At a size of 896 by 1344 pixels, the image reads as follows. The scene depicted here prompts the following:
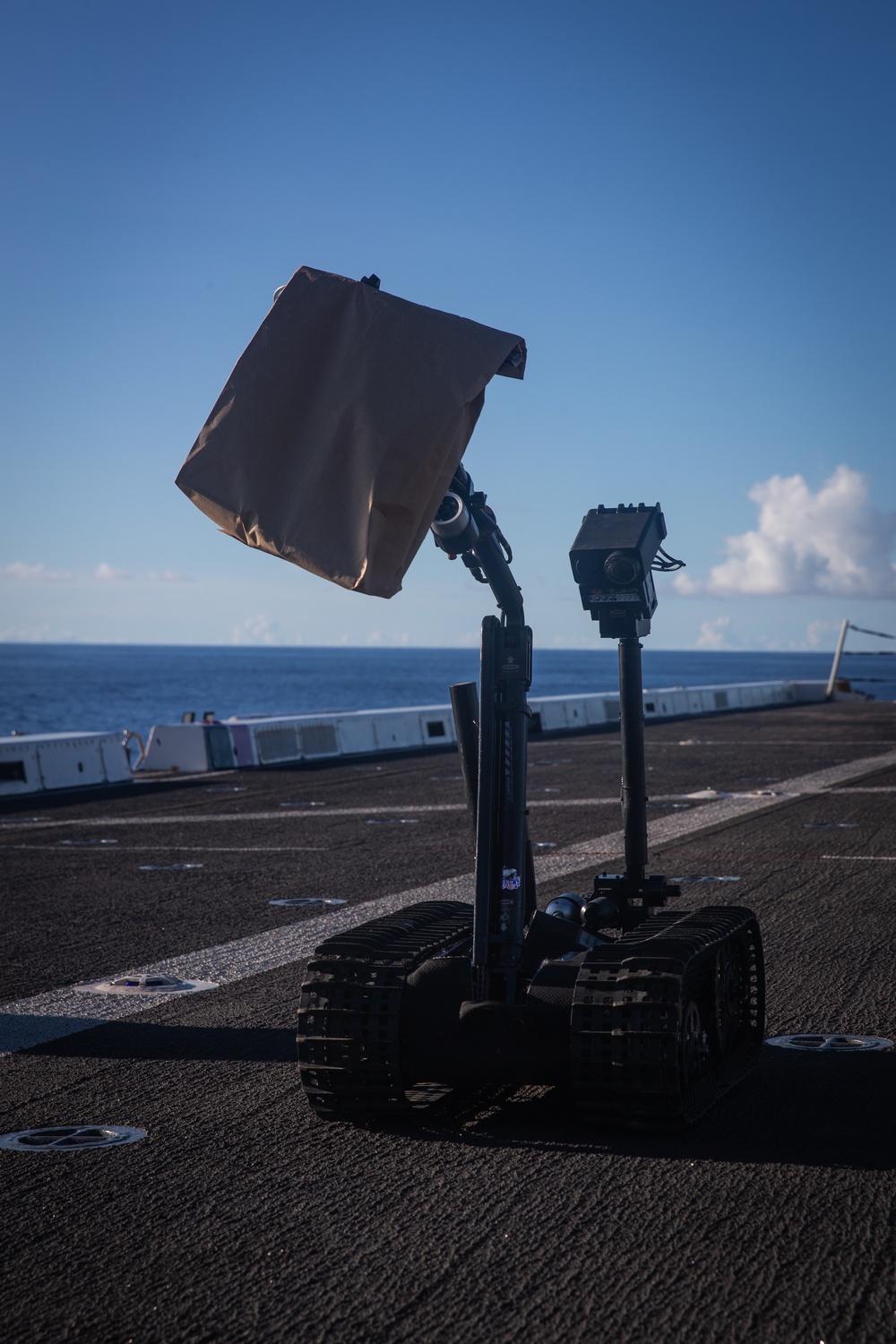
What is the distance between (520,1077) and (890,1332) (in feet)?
5.57

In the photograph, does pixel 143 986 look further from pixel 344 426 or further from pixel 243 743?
pixel 243 743

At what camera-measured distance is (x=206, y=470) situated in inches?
167

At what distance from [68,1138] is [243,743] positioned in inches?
703

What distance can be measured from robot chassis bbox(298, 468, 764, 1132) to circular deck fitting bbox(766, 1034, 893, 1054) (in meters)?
0.37

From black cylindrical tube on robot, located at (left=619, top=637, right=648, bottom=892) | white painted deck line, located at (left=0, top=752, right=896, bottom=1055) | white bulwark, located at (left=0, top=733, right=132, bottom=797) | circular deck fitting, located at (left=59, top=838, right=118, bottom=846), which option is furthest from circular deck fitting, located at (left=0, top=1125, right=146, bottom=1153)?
white bulwark, located at (left=0, top=733, right=132, bottom=797)

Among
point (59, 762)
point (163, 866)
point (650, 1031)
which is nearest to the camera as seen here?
point (650, 1031)

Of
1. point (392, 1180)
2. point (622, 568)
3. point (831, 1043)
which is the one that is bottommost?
point (831, 1043)

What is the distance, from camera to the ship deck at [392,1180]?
317 cm

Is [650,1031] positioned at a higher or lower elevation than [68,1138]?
higher

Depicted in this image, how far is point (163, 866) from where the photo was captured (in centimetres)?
1120

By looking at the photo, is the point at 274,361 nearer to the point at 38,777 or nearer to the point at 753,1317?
the point at 753,1317

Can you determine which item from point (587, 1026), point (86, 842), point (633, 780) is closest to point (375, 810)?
point (86, 842)

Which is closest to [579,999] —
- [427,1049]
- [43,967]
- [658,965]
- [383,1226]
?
[658,965]

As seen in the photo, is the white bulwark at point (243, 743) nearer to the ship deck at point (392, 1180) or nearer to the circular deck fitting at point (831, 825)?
the circular deck fitting at point (831, 825)
